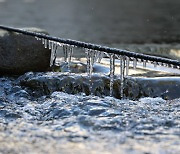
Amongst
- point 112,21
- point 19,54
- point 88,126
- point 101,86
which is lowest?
point 88,126

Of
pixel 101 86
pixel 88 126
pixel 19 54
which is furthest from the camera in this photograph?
pixel 19 54

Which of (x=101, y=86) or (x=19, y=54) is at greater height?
(x=19, y=54)

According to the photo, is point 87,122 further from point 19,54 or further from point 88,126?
point 19,54

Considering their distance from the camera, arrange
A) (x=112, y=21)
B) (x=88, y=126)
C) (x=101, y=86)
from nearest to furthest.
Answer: (x=88, y=126)
(x=101, y=86)
(x=112, y=21)

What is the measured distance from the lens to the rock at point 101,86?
16.1 ft

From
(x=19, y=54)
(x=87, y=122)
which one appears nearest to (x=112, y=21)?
(x=19, y=54)

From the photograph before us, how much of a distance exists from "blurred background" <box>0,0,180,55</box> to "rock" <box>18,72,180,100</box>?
5.71 meters

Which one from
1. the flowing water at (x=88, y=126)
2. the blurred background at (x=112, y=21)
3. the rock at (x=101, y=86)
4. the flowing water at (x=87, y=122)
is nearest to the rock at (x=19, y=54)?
the flowing water at (x=87, y=122)

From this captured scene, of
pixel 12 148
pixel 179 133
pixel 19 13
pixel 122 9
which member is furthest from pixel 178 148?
pixel 122 9

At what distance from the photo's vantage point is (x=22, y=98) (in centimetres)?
466

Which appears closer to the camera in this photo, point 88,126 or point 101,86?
point 88,126

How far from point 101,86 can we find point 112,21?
11.7 meters

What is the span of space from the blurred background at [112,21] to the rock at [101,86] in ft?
18.7

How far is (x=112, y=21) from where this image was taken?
650 inches
